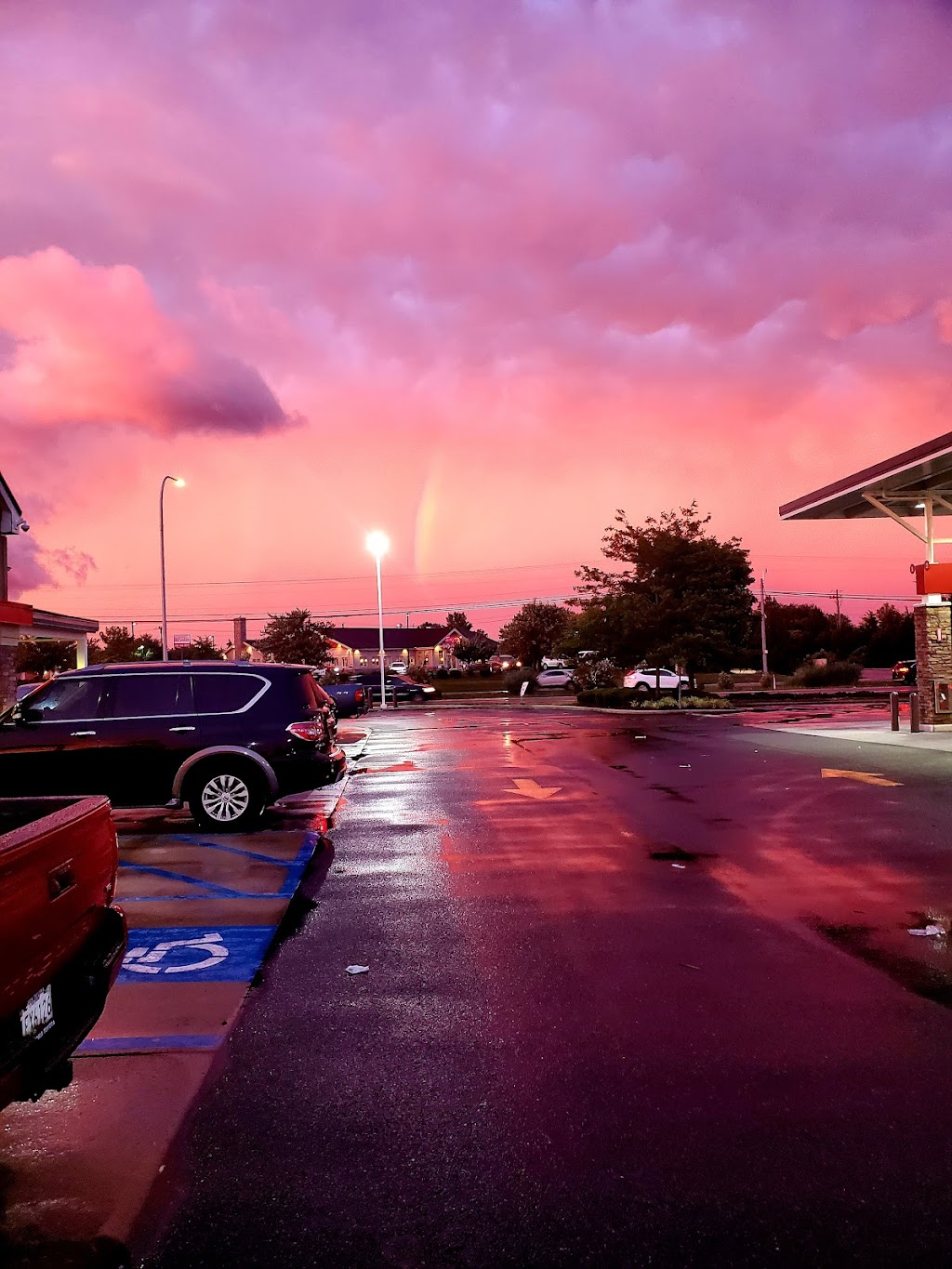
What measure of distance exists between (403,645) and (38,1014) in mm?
131229

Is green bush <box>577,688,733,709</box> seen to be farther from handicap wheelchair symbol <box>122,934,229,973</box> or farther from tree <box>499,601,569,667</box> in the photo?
tree <box>499,601,569,667</box>

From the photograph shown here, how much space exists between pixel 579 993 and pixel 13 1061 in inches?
122

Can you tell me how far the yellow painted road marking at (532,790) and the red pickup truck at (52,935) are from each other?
946cm

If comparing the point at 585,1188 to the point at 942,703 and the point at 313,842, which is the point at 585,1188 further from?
the point at 942,703

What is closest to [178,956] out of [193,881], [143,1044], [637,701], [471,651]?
[143,1044]

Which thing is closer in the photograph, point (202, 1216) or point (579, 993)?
point (202, 1216)

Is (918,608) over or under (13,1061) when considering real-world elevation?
over

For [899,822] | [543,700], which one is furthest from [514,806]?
[543,700]

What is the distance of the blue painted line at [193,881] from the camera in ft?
25.5

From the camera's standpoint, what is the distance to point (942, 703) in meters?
21.8

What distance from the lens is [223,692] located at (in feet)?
35.4

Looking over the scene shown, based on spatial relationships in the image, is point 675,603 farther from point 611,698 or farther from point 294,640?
point 294,640

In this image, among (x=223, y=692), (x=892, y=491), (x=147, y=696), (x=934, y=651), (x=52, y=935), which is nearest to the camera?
(x=52, y=935)

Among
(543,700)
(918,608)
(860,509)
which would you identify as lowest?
(543,700)
